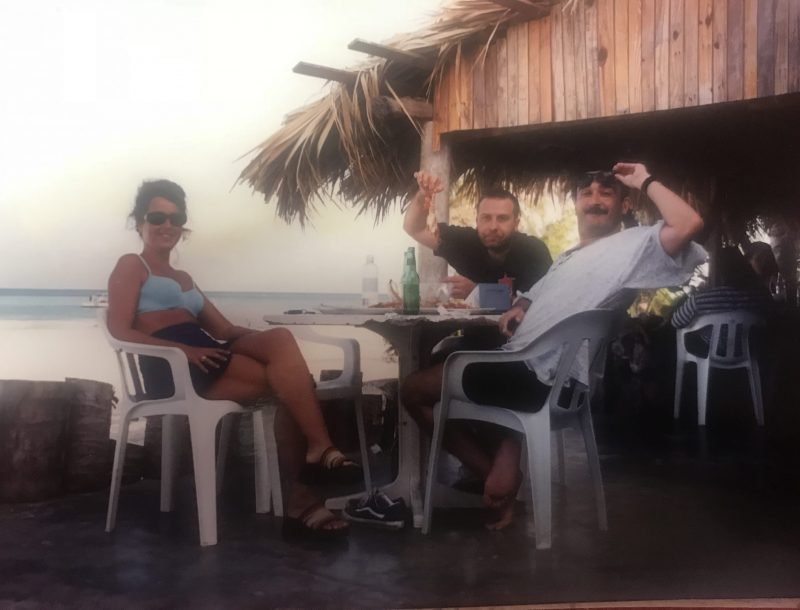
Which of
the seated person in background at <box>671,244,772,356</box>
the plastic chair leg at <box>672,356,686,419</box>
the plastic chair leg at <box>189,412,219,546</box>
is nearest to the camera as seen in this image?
the plastic chair leg at <box>189,412,219,546</box>

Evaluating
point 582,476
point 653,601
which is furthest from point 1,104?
point 653,601

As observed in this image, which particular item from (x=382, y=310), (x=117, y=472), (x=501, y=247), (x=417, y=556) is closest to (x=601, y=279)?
(x=501, y=247)

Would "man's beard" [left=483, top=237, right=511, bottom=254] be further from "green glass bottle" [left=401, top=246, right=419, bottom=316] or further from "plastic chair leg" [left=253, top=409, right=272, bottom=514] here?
"plastic chair leg" [left=253, top=409, right=272, bottom=514]

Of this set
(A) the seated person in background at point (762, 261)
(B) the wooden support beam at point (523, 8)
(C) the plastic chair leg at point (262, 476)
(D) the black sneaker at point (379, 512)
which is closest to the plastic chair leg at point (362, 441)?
(D) the black sneaker at point (379, 512)

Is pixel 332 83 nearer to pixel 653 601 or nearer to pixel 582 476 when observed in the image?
pixel 582 476

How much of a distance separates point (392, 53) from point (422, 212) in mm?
653

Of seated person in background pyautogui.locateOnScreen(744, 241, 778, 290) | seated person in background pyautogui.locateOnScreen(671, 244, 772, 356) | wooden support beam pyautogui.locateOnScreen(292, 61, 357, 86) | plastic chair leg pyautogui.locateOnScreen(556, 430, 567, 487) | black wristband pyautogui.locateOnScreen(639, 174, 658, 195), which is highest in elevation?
wooden support beam pyautogui.locateOnScreen(292, 61, 357, 86)

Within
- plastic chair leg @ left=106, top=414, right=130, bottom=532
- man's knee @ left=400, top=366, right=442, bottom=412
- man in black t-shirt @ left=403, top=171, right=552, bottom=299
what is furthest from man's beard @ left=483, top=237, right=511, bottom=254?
plastic chair leg @ left=106, top=414, right=130, bottom=532

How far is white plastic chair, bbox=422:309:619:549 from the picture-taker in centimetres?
270

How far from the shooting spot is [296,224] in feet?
10.1

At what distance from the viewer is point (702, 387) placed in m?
3.97

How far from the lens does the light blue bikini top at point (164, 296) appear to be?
2.83 metres

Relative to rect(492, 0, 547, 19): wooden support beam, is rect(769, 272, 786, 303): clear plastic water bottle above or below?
below

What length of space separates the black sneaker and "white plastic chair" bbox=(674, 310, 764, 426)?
180cm
